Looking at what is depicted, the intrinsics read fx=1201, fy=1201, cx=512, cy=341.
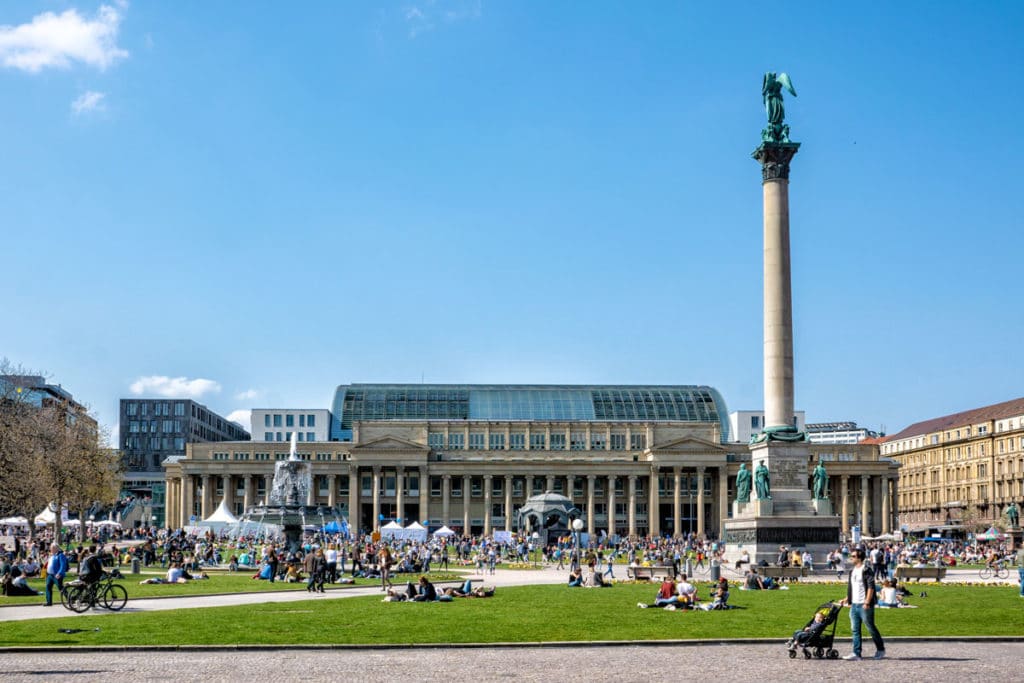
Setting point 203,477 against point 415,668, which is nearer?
point 415,668

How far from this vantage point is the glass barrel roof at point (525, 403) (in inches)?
6722

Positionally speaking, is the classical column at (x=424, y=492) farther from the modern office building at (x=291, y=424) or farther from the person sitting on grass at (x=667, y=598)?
the person sitting on grass at (x=667, y=598)

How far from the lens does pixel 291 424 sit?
17312cm

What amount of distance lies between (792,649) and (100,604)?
761 inches

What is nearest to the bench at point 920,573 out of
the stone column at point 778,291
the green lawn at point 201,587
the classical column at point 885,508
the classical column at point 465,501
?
the stone column at point 778,291

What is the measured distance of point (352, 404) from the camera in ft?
567

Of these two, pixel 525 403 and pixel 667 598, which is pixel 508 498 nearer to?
pixel 525 403

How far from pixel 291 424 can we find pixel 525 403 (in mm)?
33859

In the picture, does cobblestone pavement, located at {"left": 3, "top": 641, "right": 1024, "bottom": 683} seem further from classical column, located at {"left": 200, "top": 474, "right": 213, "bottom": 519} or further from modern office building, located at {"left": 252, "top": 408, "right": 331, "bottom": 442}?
modern office building, located at {"left": 252, "top": 408, "right": 331, "bottom": 442}

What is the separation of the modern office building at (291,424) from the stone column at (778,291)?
406 feet

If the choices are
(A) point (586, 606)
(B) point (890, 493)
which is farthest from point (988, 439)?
(A) point (586, 606)

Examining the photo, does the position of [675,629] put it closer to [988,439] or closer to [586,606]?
[586,606]

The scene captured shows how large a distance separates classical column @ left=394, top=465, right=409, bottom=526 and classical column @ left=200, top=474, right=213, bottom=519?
2419 centimetres

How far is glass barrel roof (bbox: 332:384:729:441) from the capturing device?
170750mm
